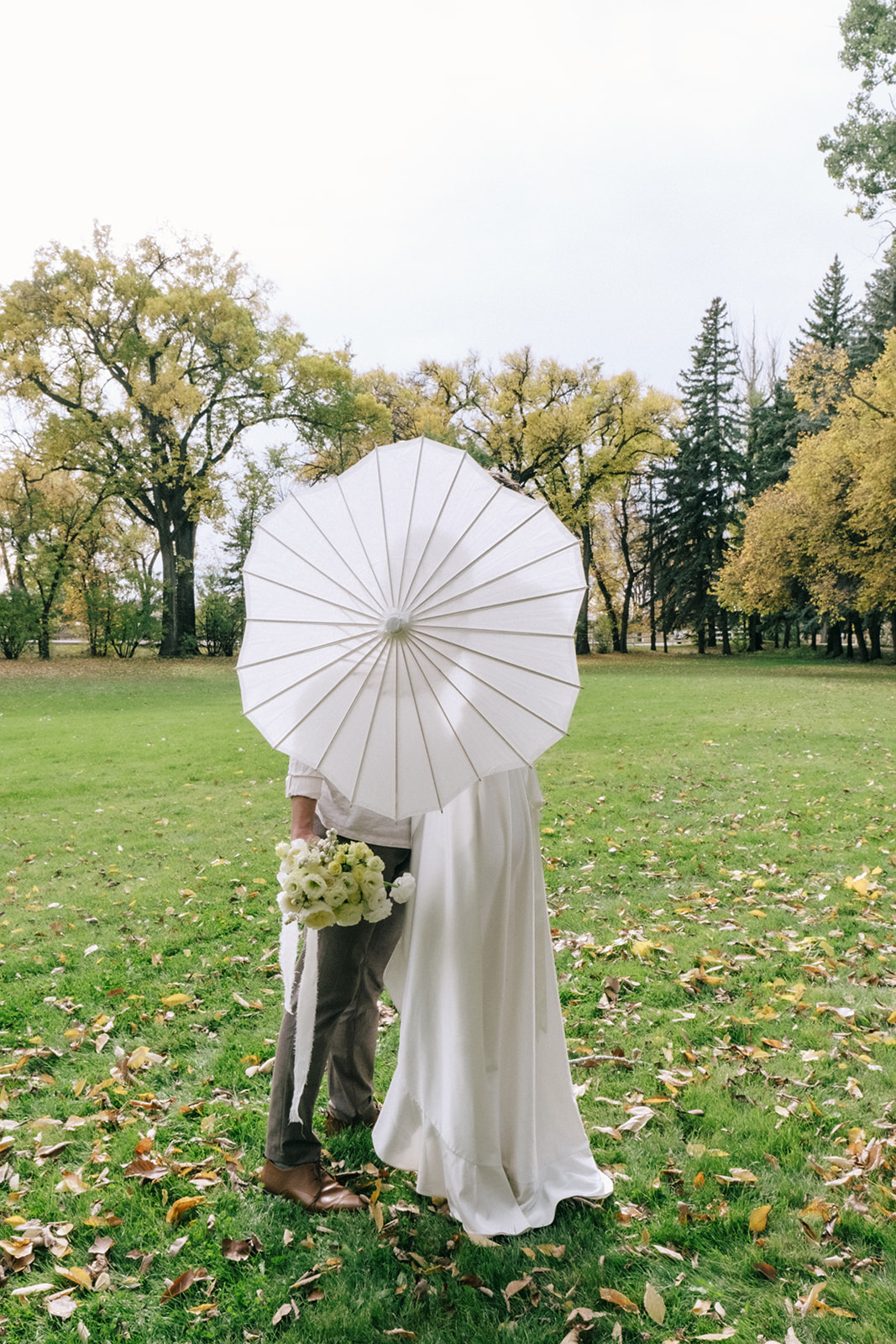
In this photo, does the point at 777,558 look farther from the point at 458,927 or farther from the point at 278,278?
the point at 458,927

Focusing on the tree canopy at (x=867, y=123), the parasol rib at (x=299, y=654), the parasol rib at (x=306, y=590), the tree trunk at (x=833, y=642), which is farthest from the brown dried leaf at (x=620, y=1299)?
the tree trunk at (x=833, y=642)

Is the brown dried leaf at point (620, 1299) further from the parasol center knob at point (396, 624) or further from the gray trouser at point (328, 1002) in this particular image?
the parasol center knob at point (396, 624)

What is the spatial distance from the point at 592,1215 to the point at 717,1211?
1.45 feet

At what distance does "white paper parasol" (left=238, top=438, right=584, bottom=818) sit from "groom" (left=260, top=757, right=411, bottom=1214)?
31 centimetres

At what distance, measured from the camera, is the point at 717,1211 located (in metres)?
2.76

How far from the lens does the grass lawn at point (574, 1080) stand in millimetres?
2400

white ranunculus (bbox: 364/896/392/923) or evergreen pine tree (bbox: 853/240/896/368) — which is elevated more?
evergreen pine tree (bbox: 853/240/896/368)

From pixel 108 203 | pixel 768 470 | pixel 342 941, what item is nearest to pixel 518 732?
pixel 342 941

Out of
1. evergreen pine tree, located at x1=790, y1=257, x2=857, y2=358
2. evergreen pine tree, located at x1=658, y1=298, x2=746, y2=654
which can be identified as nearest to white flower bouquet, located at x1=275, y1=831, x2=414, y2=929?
evergreen pine tree, located at x1=658, y1=298, x2=746, y2=654

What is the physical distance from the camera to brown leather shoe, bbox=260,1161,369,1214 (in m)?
2.79

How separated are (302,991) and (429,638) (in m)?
1.21

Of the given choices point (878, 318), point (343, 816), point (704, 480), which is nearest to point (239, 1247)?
point (343, 816)

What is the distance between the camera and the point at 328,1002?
2693mm

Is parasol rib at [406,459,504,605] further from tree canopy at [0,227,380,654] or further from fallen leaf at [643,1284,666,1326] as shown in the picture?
tree canopy at [0,227,380,654]
